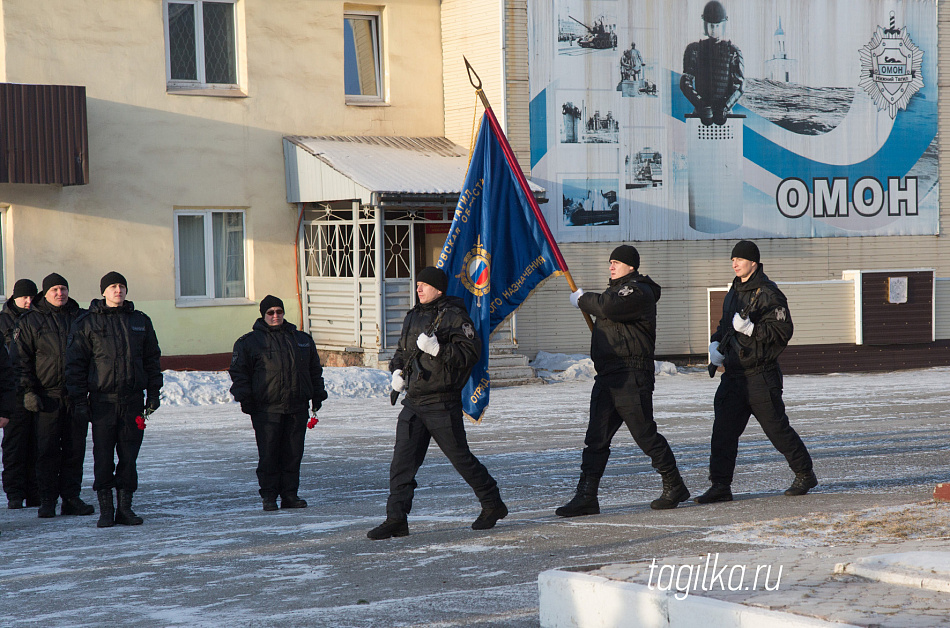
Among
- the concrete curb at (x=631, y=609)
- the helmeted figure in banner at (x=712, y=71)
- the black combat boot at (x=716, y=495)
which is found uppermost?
the helmeted figure in banner at (x=712, y=71)

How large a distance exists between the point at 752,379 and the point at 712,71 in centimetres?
1453

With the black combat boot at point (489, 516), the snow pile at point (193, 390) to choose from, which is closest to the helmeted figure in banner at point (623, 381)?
the black combat boot at point (489, 516)

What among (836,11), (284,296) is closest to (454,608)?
(284,296)

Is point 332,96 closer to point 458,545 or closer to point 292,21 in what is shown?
point 292,21

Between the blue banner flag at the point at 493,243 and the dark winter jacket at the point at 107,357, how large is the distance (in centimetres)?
254

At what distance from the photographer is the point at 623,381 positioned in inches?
337

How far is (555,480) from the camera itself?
10383 mm

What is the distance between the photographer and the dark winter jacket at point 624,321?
8523mm

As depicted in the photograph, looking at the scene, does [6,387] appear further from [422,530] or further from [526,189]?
[526,189]

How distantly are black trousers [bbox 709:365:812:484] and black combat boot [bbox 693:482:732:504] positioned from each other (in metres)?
0.05

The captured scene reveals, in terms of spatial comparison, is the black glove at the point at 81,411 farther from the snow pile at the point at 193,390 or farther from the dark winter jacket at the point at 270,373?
the snow pile at the point at 193,390

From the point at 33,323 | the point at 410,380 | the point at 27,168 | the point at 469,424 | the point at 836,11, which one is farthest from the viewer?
the point at 836,11

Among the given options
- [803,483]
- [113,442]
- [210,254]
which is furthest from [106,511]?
[210,254]

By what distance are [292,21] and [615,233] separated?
7204 millimetres
